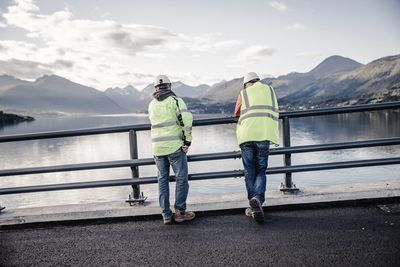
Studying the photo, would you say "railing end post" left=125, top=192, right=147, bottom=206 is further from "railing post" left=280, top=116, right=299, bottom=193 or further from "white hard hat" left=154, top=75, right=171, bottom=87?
"railing post" left=280, top=116, right=299, bottom=193

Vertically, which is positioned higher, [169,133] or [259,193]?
[169,133]

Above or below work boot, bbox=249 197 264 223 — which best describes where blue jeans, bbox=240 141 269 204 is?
above

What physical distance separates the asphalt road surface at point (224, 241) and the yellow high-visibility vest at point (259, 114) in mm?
1002

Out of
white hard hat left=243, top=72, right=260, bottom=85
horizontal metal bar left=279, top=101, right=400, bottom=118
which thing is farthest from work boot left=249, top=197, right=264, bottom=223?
white hard hat left=243, top=72, right=260, bottom=85

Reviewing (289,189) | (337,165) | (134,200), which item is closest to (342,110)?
(337,165)

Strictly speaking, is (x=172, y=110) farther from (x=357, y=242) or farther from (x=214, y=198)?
(x=357, y=242)

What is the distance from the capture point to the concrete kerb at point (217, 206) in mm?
4566

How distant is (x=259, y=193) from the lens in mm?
4465

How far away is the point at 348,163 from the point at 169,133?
2.56 meters

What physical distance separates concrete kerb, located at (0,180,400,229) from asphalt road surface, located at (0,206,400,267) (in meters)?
0.11

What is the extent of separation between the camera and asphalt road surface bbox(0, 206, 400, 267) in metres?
3.22

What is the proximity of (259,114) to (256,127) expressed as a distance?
17 cm

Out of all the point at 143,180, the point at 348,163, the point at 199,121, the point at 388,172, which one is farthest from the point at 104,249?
the point at 388,172

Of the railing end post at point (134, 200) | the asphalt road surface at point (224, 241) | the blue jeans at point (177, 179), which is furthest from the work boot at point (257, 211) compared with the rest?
the railing end post at point (134, 200)
